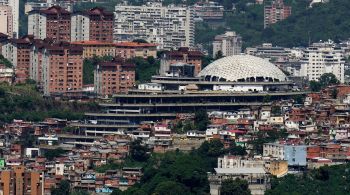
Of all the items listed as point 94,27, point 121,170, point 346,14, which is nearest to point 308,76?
point 94,27

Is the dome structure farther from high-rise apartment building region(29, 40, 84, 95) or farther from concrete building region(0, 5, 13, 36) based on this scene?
concrete building region(0, 5, 13, 36)

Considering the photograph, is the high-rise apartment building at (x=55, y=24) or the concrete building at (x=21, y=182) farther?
the high-rise apartment building at (x=55, y=24)

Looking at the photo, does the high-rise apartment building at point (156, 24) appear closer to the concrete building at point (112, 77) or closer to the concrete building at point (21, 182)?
the concrete building at point (112, 77)

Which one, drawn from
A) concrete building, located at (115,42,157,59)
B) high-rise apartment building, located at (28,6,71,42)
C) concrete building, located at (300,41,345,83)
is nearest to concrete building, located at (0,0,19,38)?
high-rise apartment building, located at (28,6,71,42)

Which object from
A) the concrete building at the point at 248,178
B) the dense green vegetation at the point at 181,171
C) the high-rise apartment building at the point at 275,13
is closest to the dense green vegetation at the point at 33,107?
the dense green vegetation at the point at 181,171

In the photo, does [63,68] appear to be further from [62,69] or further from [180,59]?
[180,59]
